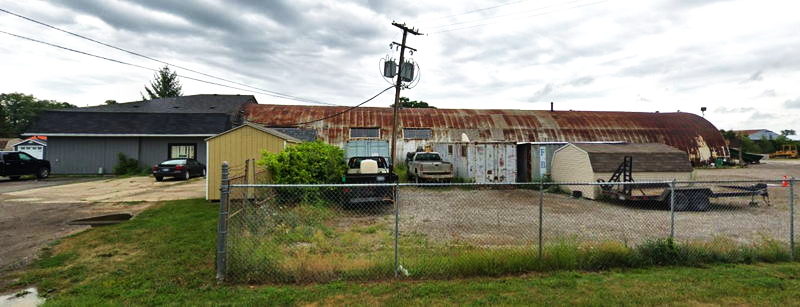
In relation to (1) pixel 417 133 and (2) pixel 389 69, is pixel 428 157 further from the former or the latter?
(1) pixel 417 133

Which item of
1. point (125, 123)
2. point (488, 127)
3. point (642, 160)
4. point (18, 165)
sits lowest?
point (18, 165)

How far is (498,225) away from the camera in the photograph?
8.88 m

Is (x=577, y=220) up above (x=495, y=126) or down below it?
below

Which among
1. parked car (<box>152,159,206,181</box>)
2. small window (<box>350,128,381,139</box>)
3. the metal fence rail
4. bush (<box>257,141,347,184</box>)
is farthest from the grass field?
small window (<box>350,128,381,139</box>)

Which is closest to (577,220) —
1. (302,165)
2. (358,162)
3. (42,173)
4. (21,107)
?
(302,165)

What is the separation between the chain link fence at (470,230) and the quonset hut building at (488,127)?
12.6 m

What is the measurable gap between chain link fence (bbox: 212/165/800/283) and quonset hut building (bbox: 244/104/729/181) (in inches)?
498

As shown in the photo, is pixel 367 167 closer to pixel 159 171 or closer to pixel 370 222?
pixel 370 222

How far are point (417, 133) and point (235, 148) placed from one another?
650 inches

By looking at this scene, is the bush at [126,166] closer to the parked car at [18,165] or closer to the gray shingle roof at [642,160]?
the parked car at [18,165]

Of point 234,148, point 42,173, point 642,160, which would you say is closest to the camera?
point 234,148

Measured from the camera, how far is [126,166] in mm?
24688

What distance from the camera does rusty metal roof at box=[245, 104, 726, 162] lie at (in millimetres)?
27891

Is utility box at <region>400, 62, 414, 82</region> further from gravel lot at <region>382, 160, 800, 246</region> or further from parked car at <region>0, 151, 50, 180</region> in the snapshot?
parked car at <region>0, 151, 50, 180</region>
